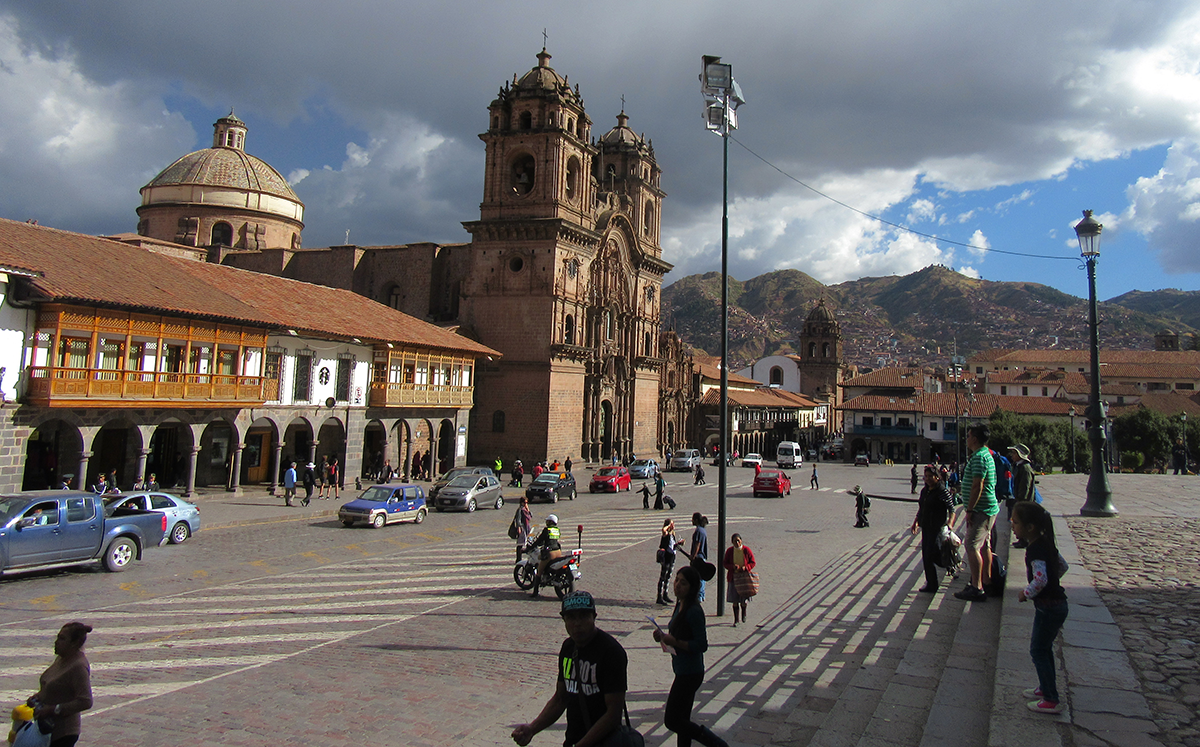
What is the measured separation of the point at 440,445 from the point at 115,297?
2022cm

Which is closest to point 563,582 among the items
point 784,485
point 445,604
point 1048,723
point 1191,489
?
point 445,604

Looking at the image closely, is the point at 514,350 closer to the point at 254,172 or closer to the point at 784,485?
the point at 784,485

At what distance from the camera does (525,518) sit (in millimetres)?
15156

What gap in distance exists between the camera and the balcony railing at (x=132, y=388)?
1897 centimetres

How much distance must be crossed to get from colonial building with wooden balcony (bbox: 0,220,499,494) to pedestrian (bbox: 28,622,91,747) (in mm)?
17122

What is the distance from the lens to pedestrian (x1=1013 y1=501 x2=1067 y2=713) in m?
5.42

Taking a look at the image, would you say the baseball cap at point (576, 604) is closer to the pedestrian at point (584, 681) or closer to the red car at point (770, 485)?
the pedestrian at point (584, 681)

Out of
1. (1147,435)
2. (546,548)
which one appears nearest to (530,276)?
(546,548)

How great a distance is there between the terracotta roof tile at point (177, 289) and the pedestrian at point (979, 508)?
21.1 m

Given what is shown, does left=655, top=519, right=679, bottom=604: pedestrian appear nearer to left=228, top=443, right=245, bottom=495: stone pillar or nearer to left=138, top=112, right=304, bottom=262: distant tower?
left=228, top=443, right=245, bottom=495: stone pillar

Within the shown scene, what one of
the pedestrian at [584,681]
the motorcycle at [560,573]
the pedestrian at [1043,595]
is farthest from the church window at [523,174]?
the pedestrian at [584,681]

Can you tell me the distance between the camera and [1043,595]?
5562 mm

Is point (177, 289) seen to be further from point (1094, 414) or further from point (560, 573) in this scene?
point (1094, 414)

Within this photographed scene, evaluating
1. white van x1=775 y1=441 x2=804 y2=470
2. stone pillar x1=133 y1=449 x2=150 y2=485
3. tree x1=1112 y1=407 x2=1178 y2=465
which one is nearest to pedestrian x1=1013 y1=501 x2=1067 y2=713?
stone pillar x1=133 y1=449 x2=150 y2=485
